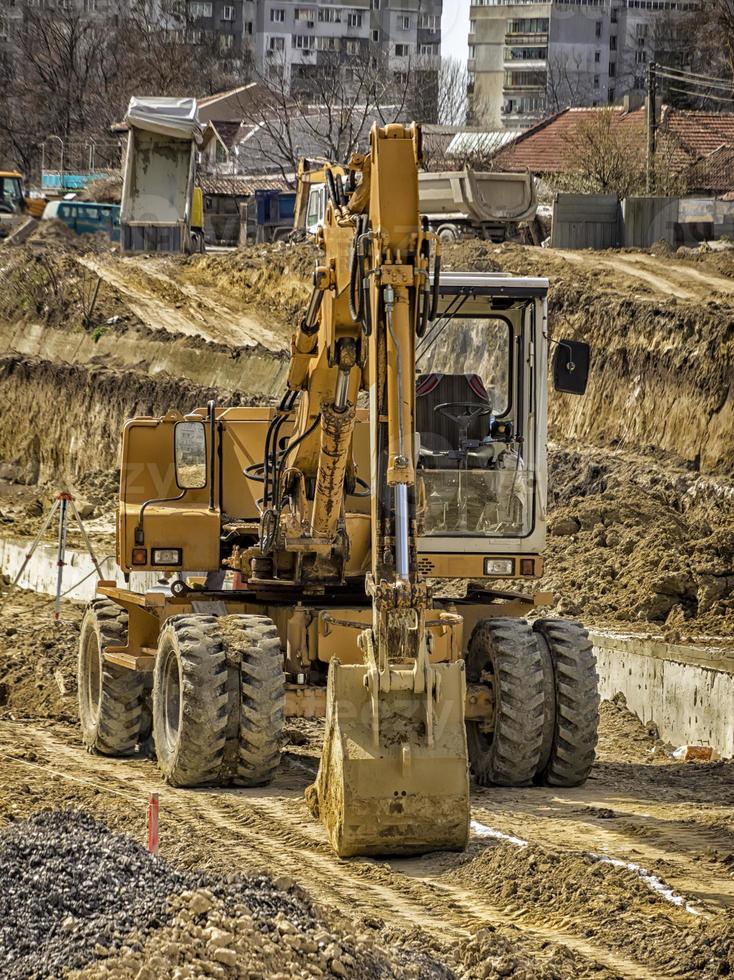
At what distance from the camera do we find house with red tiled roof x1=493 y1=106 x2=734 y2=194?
57347 mm

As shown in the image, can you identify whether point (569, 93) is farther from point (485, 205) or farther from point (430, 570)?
point (430, 570)

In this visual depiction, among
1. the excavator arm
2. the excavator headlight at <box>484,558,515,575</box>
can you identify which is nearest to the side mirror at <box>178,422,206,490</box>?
the excavator headlight at <box>484,558,515,575</box>

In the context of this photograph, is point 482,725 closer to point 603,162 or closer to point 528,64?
point 603,162

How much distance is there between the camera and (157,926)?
661 cm

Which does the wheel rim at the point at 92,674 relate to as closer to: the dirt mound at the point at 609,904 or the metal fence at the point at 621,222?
the dirt mound at the point at 609,904

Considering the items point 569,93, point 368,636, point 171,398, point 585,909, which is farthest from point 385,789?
point 569,93

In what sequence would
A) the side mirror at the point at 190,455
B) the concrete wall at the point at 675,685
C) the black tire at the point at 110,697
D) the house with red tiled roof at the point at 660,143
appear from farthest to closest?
the house with red tiled roof at the point at 660,143 → the concrete wall at the point at 675,685 → the side mirror at the point at 190,455 → the black tire at the point at 110,697

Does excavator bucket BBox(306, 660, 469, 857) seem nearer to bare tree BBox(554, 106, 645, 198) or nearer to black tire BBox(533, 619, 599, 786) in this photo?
black tire BBox(533, 619, 599, 786)

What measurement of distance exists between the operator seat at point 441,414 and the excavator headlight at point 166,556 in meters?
2.01

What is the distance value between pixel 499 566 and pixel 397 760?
291 centimetres

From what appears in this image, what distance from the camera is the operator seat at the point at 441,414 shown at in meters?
11.7

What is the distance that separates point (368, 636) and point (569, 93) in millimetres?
113986

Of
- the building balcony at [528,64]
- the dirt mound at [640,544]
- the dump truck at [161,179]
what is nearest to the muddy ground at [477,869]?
the dirt mound at [640,544]

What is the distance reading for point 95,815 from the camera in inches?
391
